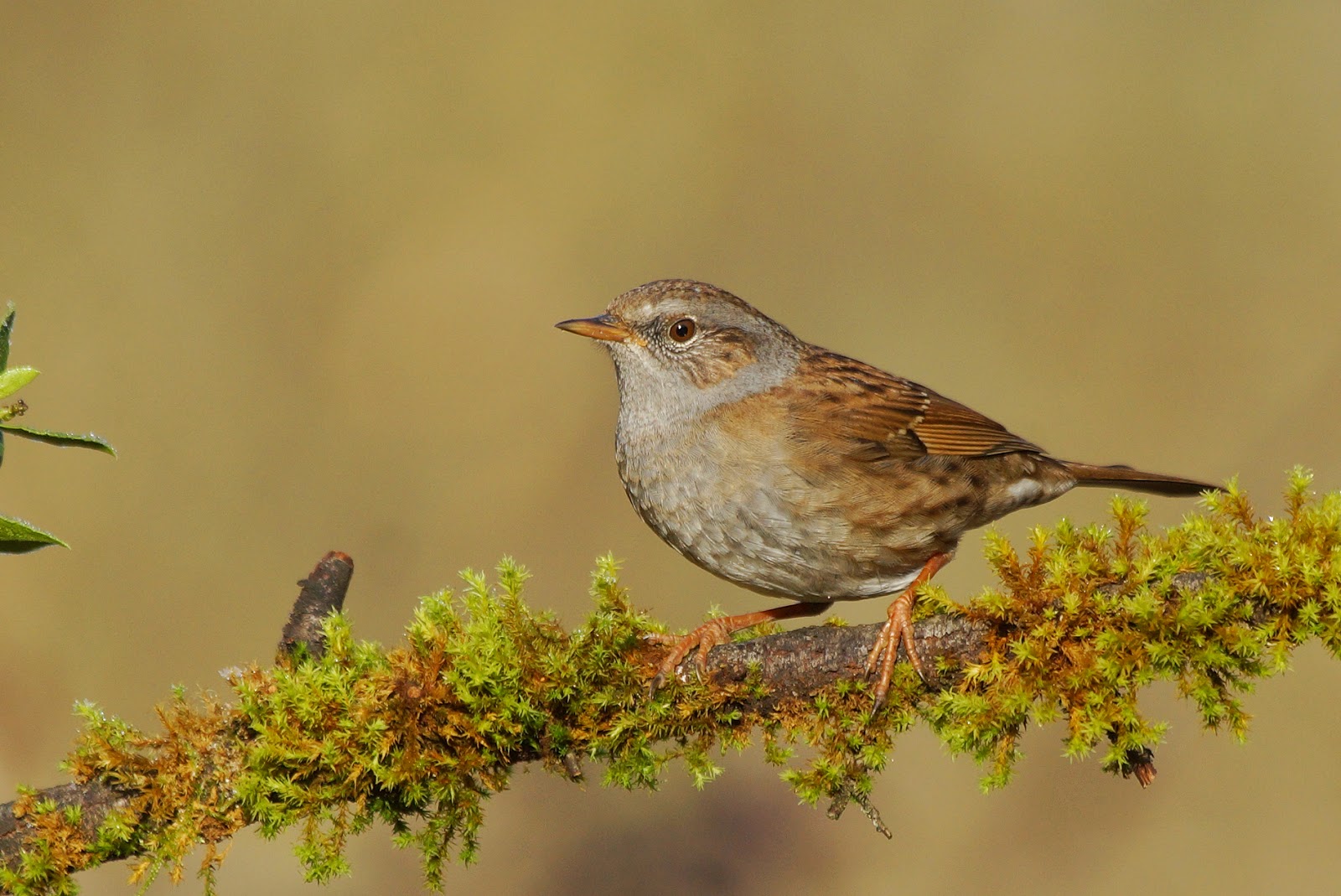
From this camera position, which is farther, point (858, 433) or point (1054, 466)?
point (1054, 466)

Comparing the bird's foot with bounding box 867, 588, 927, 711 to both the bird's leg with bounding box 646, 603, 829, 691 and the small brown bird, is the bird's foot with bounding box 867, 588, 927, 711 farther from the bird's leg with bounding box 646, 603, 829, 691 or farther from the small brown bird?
the bird's leg with bounding box 646, 603, 829, 691

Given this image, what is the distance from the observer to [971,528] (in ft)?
14.4

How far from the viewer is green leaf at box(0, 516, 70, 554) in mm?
1803

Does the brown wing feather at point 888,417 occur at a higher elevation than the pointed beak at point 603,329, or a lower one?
lower

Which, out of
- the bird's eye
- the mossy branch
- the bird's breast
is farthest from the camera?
the bird's eye

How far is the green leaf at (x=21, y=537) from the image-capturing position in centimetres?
180

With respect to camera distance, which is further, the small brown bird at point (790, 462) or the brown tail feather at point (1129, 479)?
the brown tail feather at point (1129, 479)

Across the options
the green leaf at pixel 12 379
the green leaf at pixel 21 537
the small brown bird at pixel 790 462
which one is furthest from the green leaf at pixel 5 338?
the small brown bird at pixel 790 462

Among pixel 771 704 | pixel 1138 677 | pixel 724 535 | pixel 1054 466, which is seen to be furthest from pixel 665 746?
pixel 1054 466

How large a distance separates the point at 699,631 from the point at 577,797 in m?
2.46

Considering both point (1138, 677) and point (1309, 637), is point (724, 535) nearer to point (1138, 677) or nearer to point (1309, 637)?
point (1138, 677)

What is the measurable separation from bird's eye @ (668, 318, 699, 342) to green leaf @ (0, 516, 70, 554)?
2924 mm

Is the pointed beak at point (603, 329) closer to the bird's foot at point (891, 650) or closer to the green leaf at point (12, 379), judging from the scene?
the bird's foot at point (891, 650)

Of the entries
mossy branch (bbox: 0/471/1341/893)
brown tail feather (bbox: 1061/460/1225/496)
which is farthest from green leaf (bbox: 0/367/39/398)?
brown tail feather (bbox: 1061/460/1225/496)
